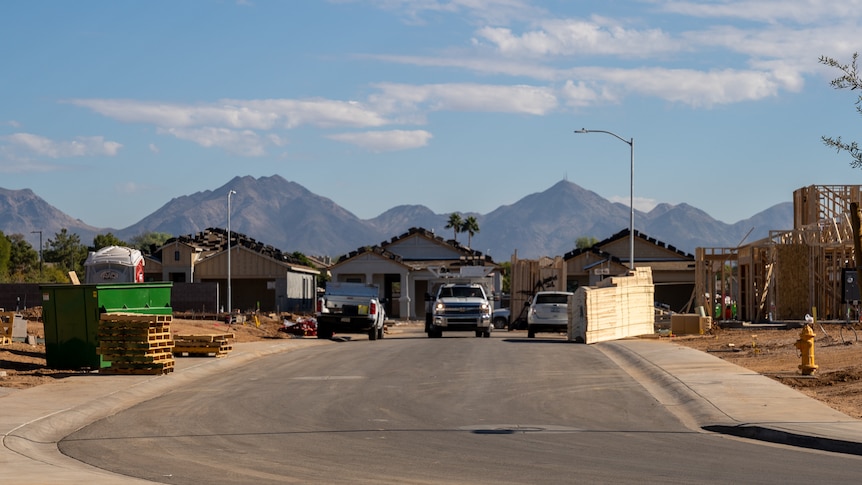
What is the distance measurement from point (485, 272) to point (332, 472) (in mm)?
37407

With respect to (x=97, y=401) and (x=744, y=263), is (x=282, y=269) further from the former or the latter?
(x=97, y=401)

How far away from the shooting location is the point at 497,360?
2641 cm

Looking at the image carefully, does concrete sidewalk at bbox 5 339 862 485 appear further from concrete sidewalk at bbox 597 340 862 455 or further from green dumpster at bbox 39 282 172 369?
green dumpster at bbox 39 282 172 369

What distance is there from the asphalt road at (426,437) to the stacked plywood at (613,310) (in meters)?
13.2

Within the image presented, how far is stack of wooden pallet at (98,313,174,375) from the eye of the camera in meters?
21.2

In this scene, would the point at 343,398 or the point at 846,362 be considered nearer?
the point at 343,398

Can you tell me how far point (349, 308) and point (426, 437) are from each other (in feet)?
83.0

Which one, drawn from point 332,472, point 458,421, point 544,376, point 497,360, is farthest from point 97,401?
point 497,360

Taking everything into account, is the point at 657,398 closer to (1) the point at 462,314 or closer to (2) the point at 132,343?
(2) the point at 132,343

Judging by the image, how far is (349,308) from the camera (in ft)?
128

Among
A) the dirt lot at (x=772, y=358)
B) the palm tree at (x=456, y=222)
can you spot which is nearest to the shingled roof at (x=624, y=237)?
the dirt lot at (x=772, y=358)

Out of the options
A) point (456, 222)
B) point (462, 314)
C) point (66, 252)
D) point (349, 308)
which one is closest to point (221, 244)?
point (66, 252)

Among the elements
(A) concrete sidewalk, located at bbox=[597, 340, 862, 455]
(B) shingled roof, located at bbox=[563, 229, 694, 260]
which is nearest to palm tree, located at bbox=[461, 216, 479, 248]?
(B) shingled roof, located at bbox=[563, 229, 694, 260]

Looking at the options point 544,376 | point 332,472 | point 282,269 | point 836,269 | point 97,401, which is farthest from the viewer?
point 282,269
